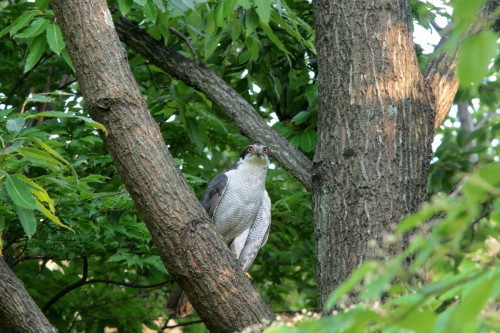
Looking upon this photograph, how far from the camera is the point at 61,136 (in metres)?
5.23

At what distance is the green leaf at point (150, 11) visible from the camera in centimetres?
370

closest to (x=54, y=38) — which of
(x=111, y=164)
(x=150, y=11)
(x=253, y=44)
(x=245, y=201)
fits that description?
(x=150, y=11)

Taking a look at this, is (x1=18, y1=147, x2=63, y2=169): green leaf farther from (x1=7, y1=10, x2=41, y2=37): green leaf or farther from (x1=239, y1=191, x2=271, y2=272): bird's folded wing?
(x1=239, y1=191, x2=271, y2=272): bird's folded wing

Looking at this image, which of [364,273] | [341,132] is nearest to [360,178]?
[341,132]

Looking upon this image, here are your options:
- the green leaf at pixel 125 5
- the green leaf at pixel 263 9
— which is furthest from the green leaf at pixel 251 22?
the green leaf at pixel 125 5

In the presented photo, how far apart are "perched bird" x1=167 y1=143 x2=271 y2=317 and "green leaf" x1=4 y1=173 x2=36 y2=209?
2.57 m

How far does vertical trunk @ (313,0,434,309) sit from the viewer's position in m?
3.46

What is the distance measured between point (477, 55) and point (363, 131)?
8.27 ft

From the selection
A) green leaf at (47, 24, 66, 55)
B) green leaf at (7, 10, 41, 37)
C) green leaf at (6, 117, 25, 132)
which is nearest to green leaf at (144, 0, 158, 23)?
green leaf at (47, 24, 66, 55)

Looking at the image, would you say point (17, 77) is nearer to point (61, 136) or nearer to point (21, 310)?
point (61, 136)

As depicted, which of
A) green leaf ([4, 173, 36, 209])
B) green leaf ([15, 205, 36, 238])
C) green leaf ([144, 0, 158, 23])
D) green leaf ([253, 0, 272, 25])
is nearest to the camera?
green leaf ([4, 173, 36, 209])

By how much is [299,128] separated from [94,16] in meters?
2.24

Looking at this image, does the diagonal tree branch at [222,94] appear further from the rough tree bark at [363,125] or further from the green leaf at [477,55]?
the green leaf at [477,55]

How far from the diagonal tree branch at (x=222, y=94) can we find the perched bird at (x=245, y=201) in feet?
4.21
